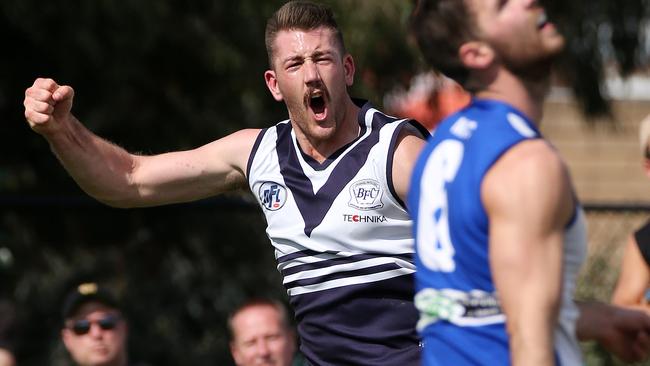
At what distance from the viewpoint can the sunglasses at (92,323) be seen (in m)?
6.81

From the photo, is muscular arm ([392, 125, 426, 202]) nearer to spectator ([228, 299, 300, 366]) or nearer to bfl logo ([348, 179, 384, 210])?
bfl logo ([348, 179, 384, 210])

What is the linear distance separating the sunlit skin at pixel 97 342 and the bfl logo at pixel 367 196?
284 centimetres

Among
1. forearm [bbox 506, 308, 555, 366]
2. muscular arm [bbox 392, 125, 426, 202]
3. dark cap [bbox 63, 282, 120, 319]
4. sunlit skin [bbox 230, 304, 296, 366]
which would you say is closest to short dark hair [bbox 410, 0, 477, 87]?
forearm [bbox 506, 308, 555, 366]

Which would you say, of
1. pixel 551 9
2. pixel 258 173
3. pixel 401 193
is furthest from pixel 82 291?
pixel 551 9

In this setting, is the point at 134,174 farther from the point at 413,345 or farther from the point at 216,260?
the point at 216,260

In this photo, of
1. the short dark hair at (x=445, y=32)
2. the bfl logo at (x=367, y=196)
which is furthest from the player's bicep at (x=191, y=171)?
the short dark hair at (x=445, y=32)

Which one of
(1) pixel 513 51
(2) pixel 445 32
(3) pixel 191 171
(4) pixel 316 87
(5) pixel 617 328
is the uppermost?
(4) pixel 316 87

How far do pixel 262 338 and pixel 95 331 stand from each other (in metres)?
0.99

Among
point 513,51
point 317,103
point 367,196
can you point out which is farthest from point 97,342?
point 513,51

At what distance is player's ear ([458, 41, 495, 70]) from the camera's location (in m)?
3.07

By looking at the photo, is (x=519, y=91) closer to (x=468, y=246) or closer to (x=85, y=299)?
(x=468, y=246)

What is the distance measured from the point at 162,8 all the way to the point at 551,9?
2.79 metres

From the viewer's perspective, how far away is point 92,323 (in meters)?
6.85

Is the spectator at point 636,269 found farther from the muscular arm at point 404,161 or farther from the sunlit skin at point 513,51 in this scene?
the sunlit skin at point 513,51
